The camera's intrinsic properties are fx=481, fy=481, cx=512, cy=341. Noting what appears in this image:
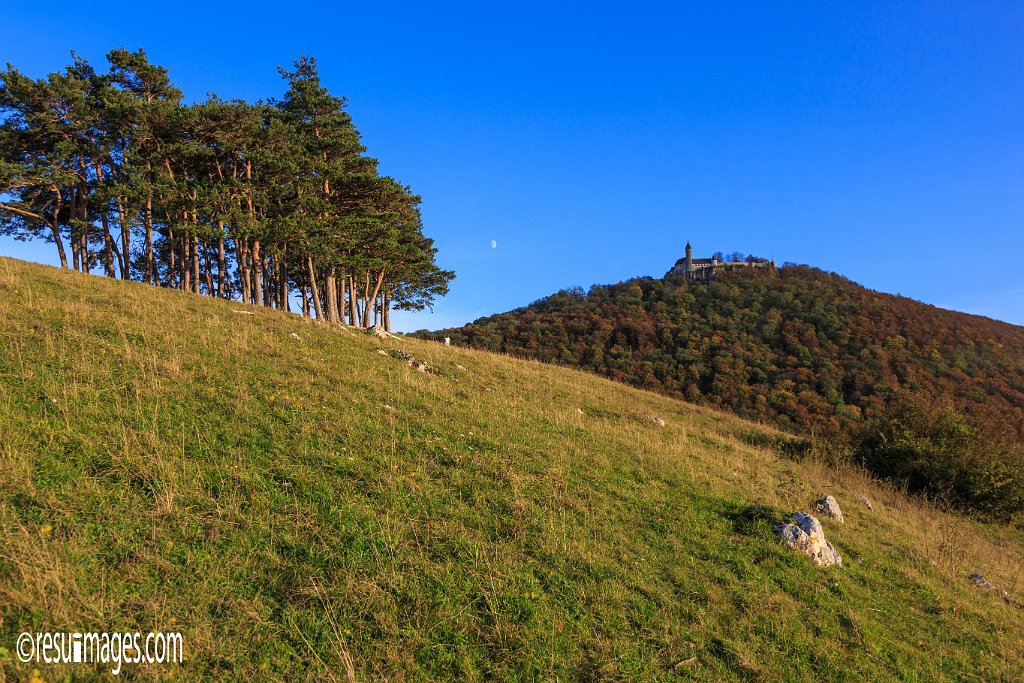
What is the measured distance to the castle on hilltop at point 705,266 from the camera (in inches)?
3278

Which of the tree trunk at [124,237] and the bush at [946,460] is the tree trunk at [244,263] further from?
the bush at [946,460]

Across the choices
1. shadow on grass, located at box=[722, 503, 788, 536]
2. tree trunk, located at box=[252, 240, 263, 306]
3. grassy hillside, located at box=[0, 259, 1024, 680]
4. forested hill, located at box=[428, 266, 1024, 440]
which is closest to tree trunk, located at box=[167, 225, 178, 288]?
tree trunk, located at box=[252, 240, 263, 306]

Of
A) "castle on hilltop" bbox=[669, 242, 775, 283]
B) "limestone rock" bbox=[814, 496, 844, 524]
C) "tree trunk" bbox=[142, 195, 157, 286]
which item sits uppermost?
"castle on hilltop" bbox=[669, 242, 775, 283]

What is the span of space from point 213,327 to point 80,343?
4023 millimetres

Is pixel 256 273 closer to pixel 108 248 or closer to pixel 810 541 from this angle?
pixel 108 248

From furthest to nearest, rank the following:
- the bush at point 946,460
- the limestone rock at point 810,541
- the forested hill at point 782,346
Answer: the forested hill at point 782,346
the bush at point 946,460
the limestone rock at point 810,541

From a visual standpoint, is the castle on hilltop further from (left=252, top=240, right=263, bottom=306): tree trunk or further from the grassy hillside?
the grassy hillside

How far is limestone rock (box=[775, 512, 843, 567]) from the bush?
1082cm

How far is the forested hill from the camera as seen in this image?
40719mm

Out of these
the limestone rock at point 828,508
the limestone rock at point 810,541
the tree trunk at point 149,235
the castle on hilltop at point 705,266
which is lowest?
the limestone rock at point 828,508

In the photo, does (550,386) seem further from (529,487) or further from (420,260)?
(420,260)

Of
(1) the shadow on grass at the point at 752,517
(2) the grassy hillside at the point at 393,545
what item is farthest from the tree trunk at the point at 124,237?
(1) the shadow on grass at the point at 752,517

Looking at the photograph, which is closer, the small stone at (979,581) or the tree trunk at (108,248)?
the small stone at (979,581)

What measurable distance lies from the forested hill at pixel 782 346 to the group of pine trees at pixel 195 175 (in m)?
22.7
